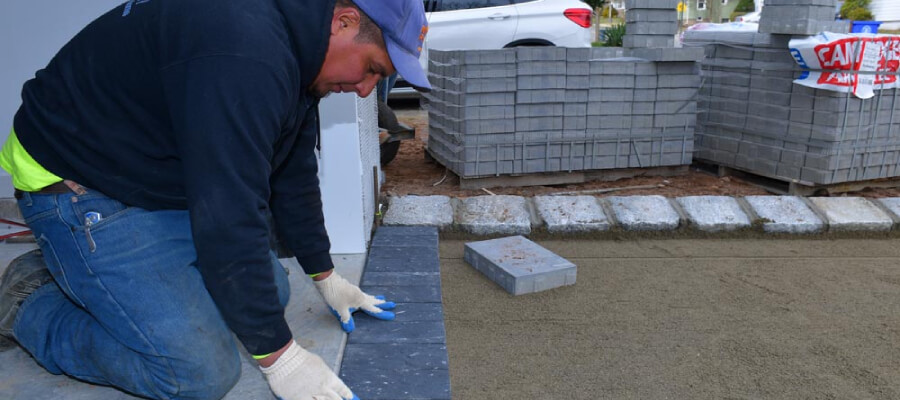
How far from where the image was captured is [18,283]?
79.6 inches

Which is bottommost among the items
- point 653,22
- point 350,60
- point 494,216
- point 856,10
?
point 494,216

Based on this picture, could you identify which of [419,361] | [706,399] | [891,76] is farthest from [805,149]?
[419,361]

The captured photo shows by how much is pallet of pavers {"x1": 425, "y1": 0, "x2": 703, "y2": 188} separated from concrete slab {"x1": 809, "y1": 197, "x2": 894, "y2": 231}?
1186mm

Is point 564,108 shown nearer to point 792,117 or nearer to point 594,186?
point 594,186

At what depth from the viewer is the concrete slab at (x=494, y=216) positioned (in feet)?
11.8

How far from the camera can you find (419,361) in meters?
2.21

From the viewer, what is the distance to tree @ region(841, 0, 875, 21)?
100 ft

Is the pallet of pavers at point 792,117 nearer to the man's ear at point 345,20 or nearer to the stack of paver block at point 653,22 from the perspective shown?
the stack of paver block at point 653,22

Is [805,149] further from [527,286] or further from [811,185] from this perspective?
[527,286]

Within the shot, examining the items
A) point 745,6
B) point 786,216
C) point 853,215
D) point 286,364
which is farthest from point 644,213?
point 745,6

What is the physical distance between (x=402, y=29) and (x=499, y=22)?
670 centimetres

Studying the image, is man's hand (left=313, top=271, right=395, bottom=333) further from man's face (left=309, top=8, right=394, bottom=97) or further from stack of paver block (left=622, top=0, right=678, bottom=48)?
stack of paver block (left=622, top=0, right=678, bottom=48)

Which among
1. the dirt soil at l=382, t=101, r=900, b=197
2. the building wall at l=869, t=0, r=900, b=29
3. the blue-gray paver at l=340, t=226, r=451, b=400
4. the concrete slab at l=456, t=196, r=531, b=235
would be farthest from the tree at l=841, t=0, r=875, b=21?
the blue-gray paver at l=340, t=226, r=451, b=400

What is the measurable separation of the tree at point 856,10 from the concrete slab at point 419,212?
33295 mm
